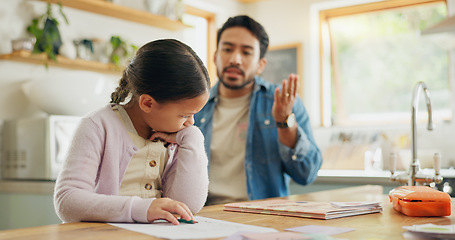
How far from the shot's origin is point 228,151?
7.09ft

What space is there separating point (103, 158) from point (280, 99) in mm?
822

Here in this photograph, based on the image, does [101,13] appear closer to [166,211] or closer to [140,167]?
[140,167]

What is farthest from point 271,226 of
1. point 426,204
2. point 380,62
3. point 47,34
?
point 380,62

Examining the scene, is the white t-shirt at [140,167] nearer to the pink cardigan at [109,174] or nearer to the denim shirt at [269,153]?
the pink cardigan at [109,174]

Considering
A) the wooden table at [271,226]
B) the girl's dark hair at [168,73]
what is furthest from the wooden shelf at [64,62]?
the wooden table at [271,226]

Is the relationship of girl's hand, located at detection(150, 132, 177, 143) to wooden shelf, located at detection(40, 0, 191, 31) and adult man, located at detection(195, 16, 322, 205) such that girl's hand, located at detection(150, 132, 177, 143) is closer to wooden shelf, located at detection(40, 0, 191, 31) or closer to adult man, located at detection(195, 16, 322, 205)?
adult man, located at detection(195, 16, 322, 205)

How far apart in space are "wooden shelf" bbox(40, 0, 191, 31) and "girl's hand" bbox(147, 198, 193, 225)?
89.9 inches

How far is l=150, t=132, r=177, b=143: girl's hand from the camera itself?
1240 mm

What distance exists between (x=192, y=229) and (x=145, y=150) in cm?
36

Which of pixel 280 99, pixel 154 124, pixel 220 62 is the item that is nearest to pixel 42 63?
pixel 220 62

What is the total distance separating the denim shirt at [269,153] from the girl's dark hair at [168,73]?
0.91 meters

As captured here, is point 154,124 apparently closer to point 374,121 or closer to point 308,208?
point 308,208

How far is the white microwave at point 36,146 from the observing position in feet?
8.20

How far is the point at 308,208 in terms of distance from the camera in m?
1.18
